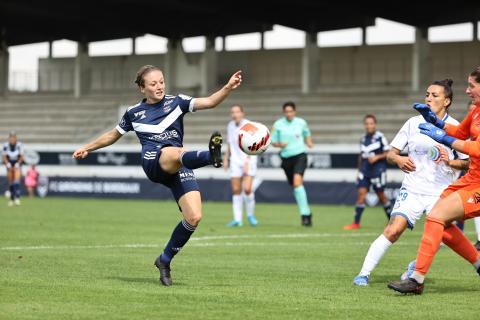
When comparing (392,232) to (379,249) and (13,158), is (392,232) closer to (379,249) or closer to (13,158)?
(379,249)

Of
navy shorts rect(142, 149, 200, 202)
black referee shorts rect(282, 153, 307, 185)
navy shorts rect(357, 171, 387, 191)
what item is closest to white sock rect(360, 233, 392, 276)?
navy shorts rect(142, 149, 200, 202)

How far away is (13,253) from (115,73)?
41.2 meters

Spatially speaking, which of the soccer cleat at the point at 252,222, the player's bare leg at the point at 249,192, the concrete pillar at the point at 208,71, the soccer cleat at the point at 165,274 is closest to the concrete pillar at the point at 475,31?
the concrete pillar at the point at 208,71

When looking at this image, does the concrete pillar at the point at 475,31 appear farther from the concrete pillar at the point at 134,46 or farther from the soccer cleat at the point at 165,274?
the soccer cleat at the point at 165,274

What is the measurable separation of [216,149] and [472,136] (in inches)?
91.3

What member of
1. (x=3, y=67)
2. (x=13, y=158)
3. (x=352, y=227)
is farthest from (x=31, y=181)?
(x=3, y=67)

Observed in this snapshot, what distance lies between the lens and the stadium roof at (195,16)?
41.0m

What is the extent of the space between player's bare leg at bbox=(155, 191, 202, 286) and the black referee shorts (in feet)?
34.0

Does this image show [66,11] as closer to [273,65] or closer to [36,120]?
[36,120]

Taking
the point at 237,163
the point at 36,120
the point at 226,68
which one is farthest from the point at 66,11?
the point at 237,163

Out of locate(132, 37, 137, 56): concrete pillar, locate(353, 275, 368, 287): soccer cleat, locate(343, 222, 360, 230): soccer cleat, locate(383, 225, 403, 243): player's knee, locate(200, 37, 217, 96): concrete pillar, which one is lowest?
locate(343, 222, 360, 230): soccer cleat

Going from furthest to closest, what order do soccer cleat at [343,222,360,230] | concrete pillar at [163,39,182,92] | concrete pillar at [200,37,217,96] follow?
concrete pillar at [163,39,182,92]
concrete pillar at [200,37,217,96]
soccer cleat at [343,222,360,230]

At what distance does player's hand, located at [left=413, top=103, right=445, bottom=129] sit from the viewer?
877cm

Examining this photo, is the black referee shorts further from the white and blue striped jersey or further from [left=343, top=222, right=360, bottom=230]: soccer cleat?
the white and blue striped jersey
